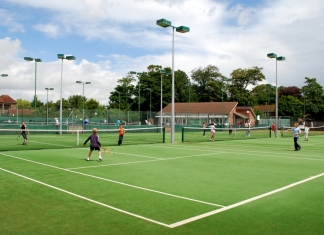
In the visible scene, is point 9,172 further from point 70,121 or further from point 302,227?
point 70,121

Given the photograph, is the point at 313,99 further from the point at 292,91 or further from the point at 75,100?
the point at 75,100

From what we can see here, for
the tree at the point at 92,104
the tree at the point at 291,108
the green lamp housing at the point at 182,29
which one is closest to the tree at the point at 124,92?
the tree at the point at 92,104

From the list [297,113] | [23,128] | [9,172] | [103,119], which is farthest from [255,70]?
[9,172]

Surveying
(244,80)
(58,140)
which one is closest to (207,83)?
(244,80)

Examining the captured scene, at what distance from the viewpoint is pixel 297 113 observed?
7638cm

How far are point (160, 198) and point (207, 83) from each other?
299 feet

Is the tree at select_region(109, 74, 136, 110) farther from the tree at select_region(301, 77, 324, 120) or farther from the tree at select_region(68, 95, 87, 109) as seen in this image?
the tree at select_region(301, 77, 324, 120)

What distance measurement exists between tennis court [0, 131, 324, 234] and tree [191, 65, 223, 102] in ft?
274

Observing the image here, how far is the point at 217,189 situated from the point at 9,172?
6.74 metres

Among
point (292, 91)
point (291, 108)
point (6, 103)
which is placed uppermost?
point (292, 91)

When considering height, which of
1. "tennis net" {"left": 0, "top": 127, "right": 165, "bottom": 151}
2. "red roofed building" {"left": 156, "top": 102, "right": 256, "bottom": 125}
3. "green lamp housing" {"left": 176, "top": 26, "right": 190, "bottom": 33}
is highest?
"green lamp housing" {"left": 176, "top": 26, "right": 190, "bottom": 33}

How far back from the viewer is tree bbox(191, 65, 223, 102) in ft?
315

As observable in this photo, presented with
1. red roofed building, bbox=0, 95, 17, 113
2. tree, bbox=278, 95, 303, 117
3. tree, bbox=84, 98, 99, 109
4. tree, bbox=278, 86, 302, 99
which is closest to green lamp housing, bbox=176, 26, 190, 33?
tree, bbox=278, 95, 303, 117

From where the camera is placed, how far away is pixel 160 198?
807 centimetres
